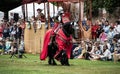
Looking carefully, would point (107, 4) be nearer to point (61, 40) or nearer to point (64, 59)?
point (61, 40)

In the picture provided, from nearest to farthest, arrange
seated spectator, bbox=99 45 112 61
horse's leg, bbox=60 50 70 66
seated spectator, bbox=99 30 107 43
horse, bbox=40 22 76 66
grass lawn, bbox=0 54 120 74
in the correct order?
grass lawn, bbox=0 54 120 74 → horse's leg, bbox=60 50 70 66 → horse, bbox=40 22 76 66 → seated spectator, bbox=99 45 112 61 → seated spectator, bbox=99 30 107 43

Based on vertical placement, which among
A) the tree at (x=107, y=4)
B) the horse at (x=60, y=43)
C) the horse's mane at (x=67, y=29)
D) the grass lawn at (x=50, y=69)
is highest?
the tree at (x=107, y=4)

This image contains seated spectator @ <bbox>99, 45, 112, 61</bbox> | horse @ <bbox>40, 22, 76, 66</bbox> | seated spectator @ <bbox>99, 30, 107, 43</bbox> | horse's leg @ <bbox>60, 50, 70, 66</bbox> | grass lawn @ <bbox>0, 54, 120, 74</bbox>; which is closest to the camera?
grass lawn @ <bbox>0, 54, 120, 74</bbox>

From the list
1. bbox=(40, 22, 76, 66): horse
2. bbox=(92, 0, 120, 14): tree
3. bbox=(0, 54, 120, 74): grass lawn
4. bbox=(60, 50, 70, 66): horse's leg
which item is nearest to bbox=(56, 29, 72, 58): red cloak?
bbox=(40, 22, 76, 66): horse

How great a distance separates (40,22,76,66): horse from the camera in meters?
24.2

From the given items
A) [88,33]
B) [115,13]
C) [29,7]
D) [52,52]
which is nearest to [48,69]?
[52,52]

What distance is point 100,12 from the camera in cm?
5409

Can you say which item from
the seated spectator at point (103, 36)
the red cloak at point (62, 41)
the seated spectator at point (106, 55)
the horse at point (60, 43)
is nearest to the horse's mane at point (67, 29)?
the horse at point (60, 43)

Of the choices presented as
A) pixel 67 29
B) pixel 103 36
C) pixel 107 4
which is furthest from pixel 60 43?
pixel 107 4

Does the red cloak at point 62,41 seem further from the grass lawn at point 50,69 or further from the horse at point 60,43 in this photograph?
the grass lawn at point 50,69

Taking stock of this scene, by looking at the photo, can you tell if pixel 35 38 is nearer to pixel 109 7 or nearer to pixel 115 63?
pixel 115 63

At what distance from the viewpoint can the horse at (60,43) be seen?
2420 cm

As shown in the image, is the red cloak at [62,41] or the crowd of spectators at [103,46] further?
the crowd of spectators at [103,46]

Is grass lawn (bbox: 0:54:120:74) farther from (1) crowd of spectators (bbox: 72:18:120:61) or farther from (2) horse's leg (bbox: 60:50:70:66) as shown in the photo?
(1) crowd of spectators (bbox: 72:18:120:61)
